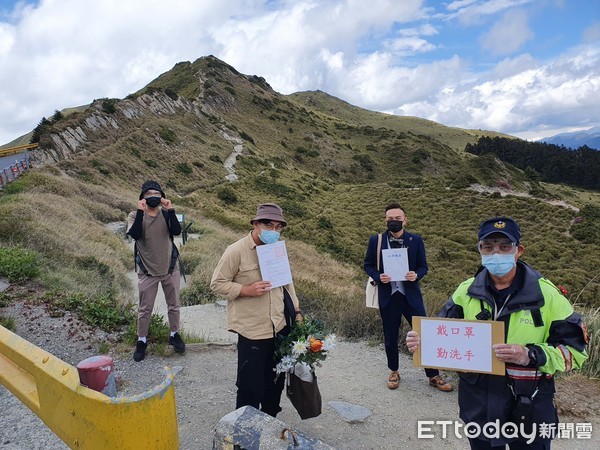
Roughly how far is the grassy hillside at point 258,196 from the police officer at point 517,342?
397 cm

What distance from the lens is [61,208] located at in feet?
44.3

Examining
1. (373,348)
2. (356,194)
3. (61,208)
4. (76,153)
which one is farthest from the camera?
(356,194)

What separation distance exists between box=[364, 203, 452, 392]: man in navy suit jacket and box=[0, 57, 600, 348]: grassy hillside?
5.80 feet

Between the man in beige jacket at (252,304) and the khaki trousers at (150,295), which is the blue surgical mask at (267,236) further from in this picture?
the khaki trousers at (150,295)

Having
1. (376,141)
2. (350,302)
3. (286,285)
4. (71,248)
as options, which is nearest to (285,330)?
(286,285)

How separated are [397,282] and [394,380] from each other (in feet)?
3.74

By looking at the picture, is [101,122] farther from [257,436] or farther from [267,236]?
[257,436]

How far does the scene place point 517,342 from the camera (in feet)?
7.43

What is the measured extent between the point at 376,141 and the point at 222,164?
33.3m

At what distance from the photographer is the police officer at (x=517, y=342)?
2189 mm

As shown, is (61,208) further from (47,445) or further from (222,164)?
(222,164)

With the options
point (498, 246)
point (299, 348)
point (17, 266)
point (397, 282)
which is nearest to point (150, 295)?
point (299, 348)

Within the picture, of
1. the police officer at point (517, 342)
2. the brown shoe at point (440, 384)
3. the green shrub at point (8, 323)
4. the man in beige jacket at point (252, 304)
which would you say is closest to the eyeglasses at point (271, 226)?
the man in beige jacket at point (252, 304)

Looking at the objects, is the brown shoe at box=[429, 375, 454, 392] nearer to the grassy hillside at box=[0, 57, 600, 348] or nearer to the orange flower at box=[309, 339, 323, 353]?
the grassy hillside at box=[0, 57, 600, 348]
